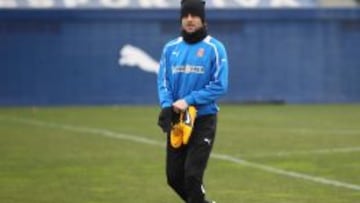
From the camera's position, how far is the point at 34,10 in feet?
91.9

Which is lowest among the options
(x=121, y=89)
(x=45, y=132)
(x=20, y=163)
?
(x=121, y=89)

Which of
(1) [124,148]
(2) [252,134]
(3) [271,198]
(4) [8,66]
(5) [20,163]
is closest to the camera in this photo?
(3) [271,198]

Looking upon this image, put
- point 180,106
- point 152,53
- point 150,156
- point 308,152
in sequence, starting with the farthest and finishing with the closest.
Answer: point 152,53 → point 308,152 → point 150,156 → point 180,106

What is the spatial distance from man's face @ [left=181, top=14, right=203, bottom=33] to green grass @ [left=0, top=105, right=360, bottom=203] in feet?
9.77

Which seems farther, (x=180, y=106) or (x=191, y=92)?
(x=191, y=92)

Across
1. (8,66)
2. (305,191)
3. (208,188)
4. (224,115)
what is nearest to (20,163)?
(208,188)

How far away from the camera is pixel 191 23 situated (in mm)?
9711

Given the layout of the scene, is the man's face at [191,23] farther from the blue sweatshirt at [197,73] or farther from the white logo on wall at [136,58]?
the white logo on wall at [136,58]

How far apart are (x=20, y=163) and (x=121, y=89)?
1279cm

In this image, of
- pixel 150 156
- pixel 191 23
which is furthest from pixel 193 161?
pixel 150 156

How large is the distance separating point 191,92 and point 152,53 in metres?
18.6

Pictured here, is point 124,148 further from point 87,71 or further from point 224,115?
point 87,71

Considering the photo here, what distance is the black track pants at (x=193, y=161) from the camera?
31.7ft

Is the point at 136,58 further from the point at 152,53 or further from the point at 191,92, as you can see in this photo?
the point at 191,92
